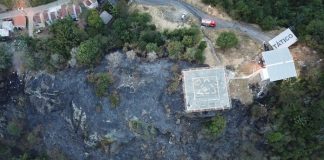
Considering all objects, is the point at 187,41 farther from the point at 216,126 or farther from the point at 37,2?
the point at 37,2

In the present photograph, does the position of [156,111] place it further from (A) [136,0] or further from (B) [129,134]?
(A) [136,0]

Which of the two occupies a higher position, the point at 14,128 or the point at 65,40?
the point at 65,40

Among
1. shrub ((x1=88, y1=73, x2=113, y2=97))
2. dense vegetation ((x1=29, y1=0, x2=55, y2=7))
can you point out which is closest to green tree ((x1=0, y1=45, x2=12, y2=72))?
dense vegetation ((x1=29, y1=0, x2=55, y2=7))

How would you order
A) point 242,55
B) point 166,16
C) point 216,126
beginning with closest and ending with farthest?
point 216,126
point 242,55
point 166,16

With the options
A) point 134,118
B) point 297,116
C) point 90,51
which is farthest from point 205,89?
point 90,51

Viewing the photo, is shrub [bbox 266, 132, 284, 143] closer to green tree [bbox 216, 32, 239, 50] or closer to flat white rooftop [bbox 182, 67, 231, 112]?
flat white rooftop [bbox 182, 67, 231, 112]

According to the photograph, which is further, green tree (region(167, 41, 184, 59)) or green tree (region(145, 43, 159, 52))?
green tree (region(145, 43, 159, 52))
